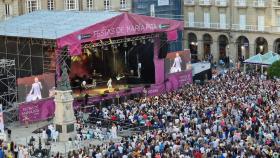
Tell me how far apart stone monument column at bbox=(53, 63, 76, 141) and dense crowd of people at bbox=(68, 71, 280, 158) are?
2.43 metres

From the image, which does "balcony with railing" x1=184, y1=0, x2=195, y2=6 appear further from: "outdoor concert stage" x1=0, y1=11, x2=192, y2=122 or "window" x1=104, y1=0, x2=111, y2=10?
"outdoor concert stage" x1=0, y1=11, x2=192, y2=122

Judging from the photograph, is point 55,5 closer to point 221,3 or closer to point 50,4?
point 50,4

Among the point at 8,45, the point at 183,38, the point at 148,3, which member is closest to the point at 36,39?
the point at 8,45

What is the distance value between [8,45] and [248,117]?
24.3m

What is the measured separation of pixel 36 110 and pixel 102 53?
1612 cm

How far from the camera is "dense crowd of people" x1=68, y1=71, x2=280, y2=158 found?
131 feet

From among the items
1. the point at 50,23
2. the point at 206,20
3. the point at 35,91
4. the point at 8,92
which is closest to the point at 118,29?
the point at 50,23

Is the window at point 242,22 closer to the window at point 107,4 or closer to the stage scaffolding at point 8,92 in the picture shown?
Answer: the window at point 107,4

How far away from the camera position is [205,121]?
1879 inches

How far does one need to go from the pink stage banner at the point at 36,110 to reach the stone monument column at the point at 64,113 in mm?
5668

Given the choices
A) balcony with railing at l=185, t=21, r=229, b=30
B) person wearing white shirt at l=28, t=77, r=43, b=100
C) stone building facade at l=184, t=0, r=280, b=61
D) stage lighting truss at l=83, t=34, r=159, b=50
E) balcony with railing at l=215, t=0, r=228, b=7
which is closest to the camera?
person wearing white shirt at l=28, t=77, r=43, b=100

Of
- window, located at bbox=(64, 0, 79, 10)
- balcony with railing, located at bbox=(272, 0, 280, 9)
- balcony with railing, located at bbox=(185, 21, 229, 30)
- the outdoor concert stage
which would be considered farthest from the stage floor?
Answer: balcony with railing, located at bbox=(185, 21, 229, 30)

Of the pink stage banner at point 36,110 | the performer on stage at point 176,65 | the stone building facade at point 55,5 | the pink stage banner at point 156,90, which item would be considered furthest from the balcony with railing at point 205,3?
the pink stage banner at point 36,110

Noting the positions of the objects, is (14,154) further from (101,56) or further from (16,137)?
(101,56)
